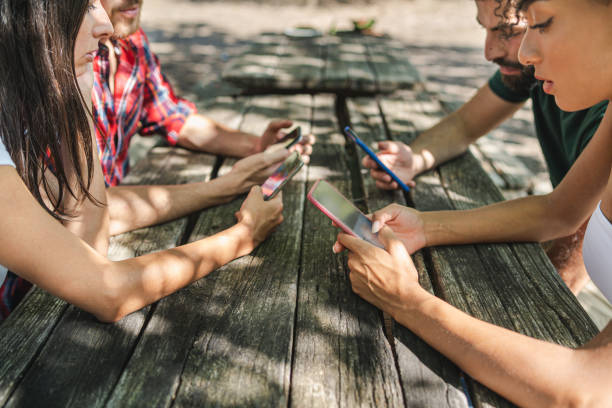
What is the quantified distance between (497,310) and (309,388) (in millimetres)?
624

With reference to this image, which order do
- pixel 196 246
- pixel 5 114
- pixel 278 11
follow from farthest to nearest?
pixel 278 11 → pixel 196 246 → pixel 5 114

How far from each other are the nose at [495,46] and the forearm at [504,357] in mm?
1367

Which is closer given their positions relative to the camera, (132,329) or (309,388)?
(309,388)

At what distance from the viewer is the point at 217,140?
243 centimetres

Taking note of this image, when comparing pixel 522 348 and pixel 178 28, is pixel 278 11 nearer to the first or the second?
pixel 178 28

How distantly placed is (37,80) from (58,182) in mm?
372

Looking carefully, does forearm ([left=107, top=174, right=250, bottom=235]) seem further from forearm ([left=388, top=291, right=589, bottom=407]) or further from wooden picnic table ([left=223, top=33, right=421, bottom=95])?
wooden picnic table ([left=223, top=33, right=421, bottom=95])

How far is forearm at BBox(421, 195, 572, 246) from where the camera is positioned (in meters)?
1.70

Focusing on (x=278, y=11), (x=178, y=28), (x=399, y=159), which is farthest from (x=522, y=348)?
(x=278, y=11)

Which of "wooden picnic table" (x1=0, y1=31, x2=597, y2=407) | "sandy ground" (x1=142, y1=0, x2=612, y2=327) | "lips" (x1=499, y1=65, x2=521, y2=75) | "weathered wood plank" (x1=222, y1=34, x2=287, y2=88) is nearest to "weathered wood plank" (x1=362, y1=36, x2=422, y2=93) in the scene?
"sandy ground" (x1=142, y1=0, x2=612, y2=327)

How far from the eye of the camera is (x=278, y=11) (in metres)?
10.2

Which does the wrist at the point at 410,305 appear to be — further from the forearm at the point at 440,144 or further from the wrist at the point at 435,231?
the forearm at the point at 440,144

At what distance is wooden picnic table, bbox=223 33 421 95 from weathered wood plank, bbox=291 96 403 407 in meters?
1.75

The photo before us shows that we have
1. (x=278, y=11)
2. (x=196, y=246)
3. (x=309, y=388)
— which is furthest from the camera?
(x=278, y=11)
